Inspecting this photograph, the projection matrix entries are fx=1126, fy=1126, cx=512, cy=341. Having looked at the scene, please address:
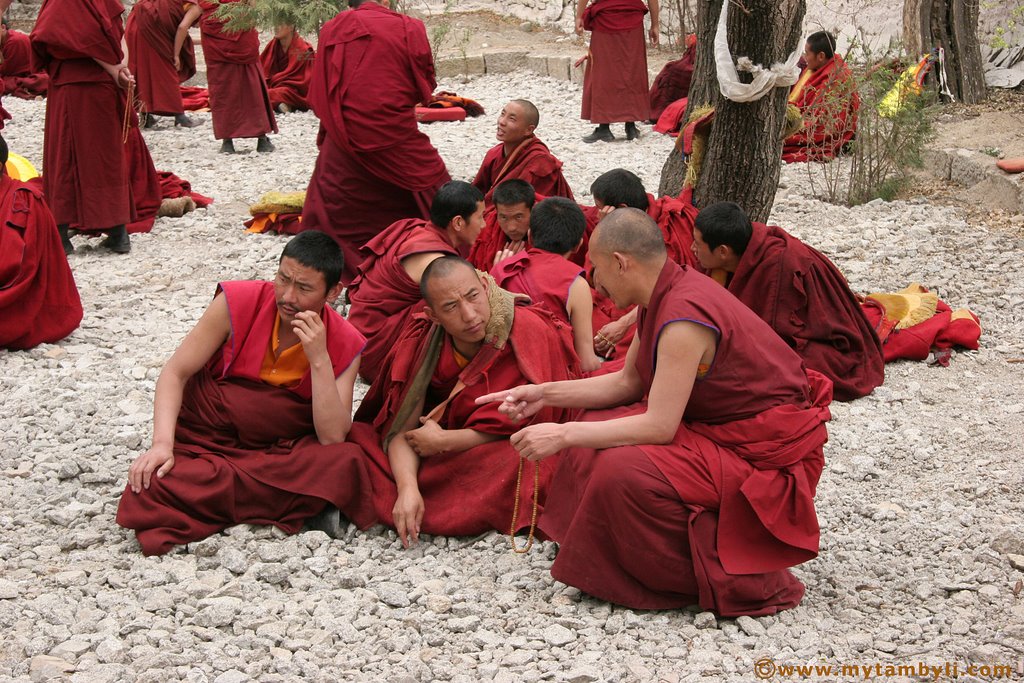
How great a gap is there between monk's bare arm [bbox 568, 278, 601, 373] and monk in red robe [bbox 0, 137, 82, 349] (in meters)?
2.47

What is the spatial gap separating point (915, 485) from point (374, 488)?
1845 millimetres

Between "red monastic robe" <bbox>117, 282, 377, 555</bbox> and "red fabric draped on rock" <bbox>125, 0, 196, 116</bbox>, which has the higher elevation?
"red fabric draped on rock" <bbox>125, 0, 196, 116</bbox>

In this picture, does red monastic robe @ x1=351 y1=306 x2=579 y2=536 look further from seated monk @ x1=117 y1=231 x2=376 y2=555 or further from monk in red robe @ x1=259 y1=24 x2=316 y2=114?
monk in red robe @ x1=259 y1=24 x2=316 y2=114

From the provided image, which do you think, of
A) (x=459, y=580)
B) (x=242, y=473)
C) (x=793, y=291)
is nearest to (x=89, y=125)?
(x=242, y=473)

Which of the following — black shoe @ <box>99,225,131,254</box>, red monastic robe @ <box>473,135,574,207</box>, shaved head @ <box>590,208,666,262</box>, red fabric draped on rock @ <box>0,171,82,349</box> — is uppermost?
shaved head @ <box>590,208,666,262</box>

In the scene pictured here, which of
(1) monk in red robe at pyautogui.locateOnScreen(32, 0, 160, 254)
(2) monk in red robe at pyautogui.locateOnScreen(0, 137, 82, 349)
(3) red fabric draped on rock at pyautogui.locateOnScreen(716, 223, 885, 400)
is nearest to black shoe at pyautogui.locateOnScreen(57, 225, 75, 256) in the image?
(1) monk in red robe at pyautogui.locateOnScreen(32, 0, 160, 254)

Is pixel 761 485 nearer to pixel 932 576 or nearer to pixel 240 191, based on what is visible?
pixel 932 576

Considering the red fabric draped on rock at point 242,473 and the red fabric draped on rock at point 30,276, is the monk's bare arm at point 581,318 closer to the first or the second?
the red fabric draped on rock at point 242,473

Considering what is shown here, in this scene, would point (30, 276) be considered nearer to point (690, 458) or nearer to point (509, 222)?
point (509, 222)

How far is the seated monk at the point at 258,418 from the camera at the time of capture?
3.45 meters

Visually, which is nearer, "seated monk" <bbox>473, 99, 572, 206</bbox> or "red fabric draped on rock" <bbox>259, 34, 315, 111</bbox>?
"seated monk" <bbox>473, 99, 572, 206</bbox>

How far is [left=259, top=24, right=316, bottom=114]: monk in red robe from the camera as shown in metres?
11.2

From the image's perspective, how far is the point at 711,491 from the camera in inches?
117

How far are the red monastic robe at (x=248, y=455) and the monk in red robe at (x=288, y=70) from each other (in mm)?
7938
